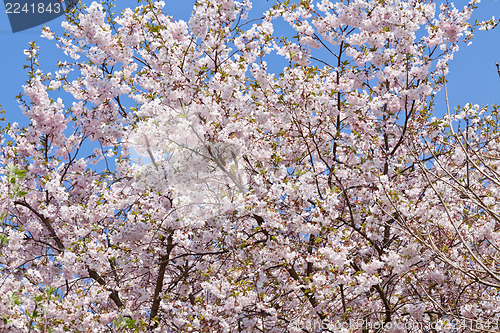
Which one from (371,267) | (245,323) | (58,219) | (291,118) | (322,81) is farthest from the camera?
(58,219)

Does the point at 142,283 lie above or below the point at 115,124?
below

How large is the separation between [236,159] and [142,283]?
2811 mm

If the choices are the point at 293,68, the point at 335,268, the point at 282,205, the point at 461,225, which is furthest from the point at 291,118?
the point at 461,225

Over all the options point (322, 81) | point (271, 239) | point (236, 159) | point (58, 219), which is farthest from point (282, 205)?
point (58, 219)

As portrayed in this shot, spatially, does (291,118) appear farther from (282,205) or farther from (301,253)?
(301,253)

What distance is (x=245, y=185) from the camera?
7.36m

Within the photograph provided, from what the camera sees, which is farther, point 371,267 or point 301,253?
point 301,253

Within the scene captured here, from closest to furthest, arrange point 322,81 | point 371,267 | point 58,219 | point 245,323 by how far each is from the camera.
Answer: point 371,267 < point 245,323 < point 322,81 < point 58,219

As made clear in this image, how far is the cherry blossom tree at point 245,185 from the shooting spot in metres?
6.81

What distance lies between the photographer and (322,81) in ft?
26.5

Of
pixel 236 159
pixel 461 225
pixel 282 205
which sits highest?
pixel 236 159

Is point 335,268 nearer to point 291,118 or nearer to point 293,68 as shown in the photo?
point 291,118

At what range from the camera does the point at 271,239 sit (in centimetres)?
688

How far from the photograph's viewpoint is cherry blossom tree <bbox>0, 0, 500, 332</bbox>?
681 centimetres
